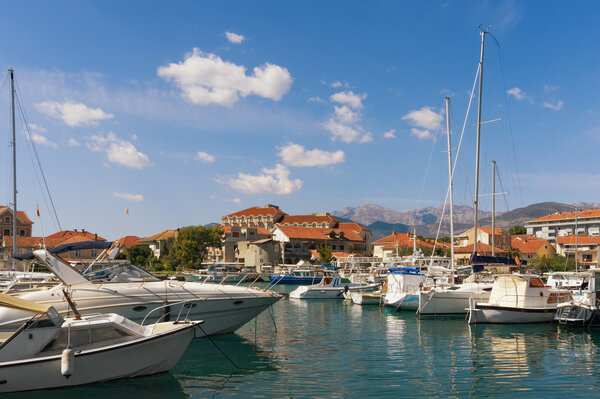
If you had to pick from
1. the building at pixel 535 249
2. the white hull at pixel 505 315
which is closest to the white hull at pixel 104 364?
the white hull at pixel 505 315

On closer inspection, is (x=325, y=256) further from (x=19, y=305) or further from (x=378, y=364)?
(x=19, y=305)

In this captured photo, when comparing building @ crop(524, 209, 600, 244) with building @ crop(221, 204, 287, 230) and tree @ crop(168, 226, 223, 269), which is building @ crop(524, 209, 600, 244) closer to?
building @ crop(221, 204, 287, 230)

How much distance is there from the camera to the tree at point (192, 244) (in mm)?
94875

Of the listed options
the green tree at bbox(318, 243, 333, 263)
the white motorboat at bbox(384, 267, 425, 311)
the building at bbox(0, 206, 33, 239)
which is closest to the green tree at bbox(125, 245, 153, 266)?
the building at bbox(0, 206, 33, 239)

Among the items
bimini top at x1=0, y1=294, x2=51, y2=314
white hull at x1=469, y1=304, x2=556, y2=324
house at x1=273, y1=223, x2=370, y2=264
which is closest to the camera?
bimini top at x1=0, y1=294, x2=51, y2=314

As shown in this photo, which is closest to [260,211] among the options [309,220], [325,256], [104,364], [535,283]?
[309,220]

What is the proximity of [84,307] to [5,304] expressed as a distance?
452 centimetres

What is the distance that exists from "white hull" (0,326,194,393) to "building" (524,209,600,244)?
138786 mm

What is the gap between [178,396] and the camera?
13320 millimetres

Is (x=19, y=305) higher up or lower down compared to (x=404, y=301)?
higher up

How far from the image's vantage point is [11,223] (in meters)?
103

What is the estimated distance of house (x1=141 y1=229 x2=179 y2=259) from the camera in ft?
384

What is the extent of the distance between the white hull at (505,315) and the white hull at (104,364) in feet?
60.1

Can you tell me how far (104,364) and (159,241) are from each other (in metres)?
110
